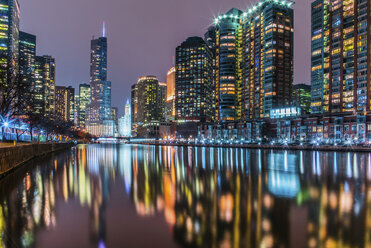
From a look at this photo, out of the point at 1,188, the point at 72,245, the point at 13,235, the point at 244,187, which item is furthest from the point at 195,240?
the point at 1,188

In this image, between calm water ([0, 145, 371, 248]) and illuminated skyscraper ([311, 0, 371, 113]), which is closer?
calm water ([0, 145, 371, 248])

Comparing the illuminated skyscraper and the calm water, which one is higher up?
the illuminated skyscraper

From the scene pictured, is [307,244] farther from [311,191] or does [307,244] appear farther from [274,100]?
[274,100]

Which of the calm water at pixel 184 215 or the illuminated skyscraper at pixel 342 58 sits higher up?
the illuminated skyscraper at pixel 342 58

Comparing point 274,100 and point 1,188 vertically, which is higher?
point 274,100

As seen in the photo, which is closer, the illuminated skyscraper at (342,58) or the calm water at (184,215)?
the calm water at (184,215)

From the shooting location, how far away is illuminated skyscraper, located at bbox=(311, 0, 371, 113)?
14350 centimetres

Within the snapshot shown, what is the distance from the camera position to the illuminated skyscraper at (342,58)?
143500mm

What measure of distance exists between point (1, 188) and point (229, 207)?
15.0m

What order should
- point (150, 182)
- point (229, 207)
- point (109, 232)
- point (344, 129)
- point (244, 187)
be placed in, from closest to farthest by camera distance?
point (109, 232), point (229, 207), point (244, 187), point (150, 182), point (344, 129)

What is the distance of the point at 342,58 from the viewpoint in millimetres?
155000

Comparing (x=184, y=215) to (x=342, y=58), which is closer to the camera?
(x=184, y=215)

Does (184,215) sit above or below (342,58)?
below

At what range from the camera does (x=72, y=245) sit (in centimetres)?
934
